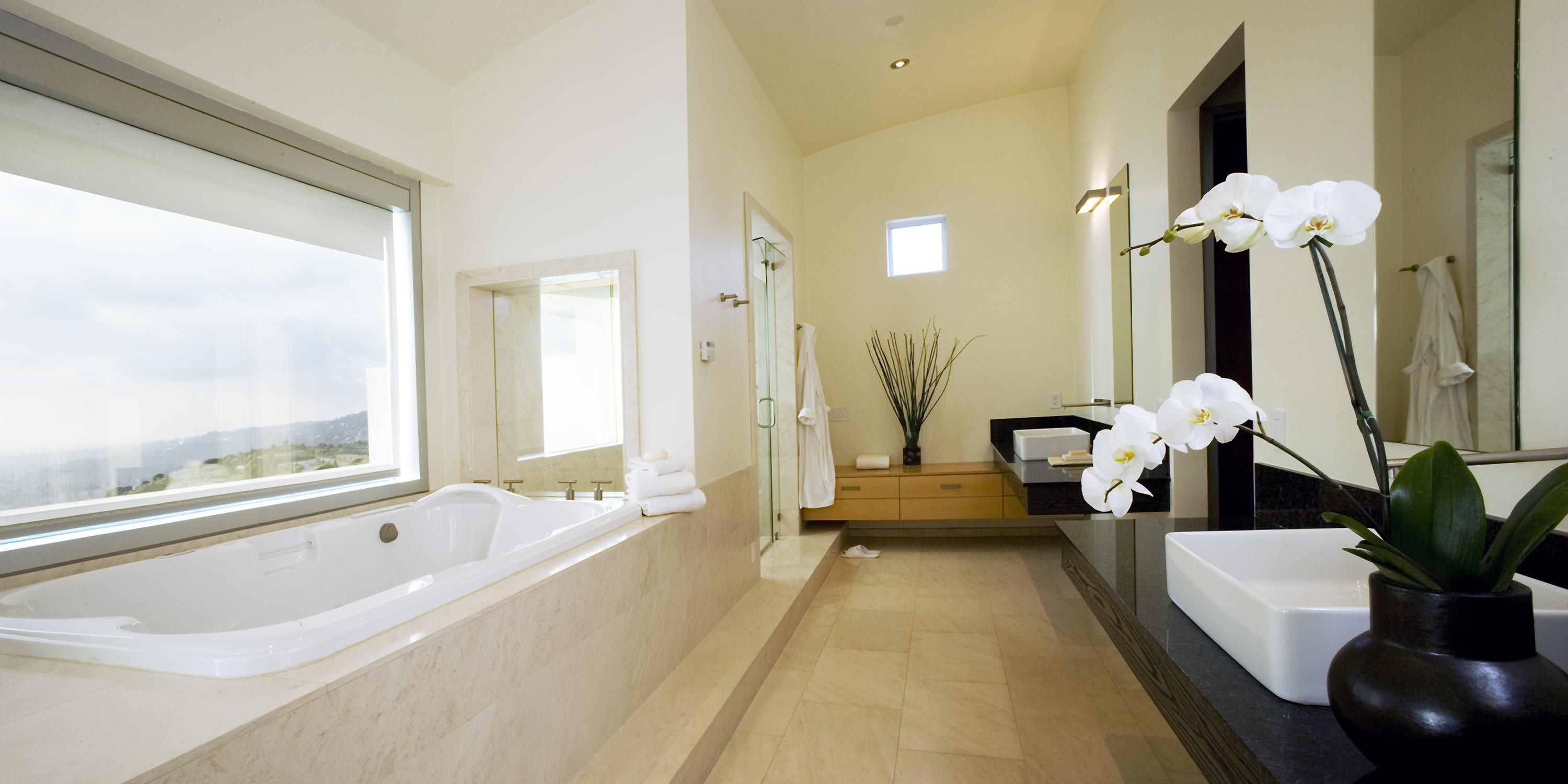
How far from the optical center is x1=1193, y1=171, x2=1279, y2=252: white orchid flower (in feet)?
2.35

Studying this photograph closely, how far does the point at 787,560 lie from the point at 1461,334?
2.96m

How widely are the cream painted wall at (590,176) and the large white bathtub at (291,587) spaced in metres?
0.53

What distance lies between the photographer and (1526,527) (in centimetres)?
56

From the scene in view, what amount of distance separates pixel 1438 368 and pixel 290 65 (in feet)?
10.9

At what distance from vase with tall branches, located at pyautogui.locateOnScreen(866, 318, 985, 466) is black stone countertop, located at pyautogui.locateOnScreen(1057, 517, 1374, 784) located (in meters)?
3.03

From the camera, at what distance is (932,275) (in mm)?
4555

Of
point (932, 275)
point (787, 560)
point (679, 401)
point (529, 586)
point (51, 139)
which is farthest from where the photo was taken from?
point (932, 275)

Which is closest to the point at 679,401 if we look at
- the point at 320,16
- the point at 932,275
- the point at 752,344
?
the point at 752,344

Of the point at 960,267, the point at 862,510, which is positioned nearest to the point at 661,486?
the point at 862,510

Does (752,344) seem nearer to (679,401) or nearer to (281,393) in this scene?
(679,401)

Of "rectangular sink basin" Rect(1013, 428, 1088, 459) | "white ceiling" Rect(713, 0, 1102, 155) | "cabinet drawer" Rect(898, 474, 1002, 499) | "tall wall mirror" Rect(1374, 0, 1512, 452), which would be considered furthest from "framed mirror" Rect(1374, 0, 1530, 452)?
"cabinet drawer" Rect(898, 474, 1002, 499)

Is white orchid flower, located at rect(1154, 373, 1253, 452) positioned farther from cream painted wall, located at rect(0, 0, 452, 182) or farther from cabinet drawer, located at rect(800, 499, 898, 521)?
cabinet drawer, located at rect(800, 499, 898, 521)

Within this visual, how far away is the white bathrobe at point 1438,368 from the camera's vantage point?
1063mm

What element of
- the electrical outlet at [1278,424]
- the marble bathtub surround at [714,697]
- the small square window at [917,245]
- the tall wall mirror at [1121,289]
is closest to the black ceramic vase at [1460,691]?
the electrical outlet at [1278,424]
